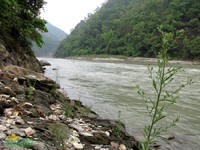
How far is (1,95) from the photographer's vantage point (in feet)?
20.8

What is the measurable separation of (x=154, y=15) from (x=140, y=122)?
3811 inches

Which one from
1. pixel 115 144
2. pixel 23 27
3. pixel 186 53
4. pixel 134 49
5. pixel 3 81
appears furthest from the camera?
pixel 134 49

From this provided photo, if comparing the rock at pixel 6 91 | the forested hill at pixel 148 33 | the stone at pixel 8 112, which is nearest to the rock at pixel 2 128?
the stone at pixel 8 112

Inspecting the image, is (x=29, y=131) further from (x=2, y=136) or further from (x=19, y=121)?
(x=19, y=121)

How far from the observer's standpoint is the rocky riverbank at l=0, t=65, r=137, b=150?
440 cm

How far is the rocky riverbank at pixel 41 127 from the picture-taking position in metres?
4.40

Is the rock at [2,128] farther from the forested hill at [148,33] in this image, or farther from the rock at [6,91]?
the forested hill at [148,33]

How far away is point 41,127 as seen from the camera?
5.20 metres

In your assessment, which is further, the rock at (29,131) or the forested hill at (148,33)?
the forested hill at (148,33)

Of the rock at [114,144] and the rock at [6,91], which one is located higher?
the rock at [6,91]

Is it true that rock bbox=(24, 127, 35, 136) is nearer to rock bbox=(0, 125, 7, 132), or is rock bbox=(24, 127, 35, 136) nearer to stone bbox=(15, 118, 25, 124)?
rock bbox=(0, 125, 7, 132)

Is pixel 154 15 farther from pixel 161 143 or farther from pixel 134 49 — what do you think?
pixel 161 143

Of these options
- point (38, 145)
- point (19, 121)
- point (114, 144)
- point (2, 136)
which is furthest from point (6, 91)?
point (114, 144)

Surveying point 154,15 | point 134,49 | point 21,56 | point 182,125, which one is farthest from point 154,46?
point 182,125
